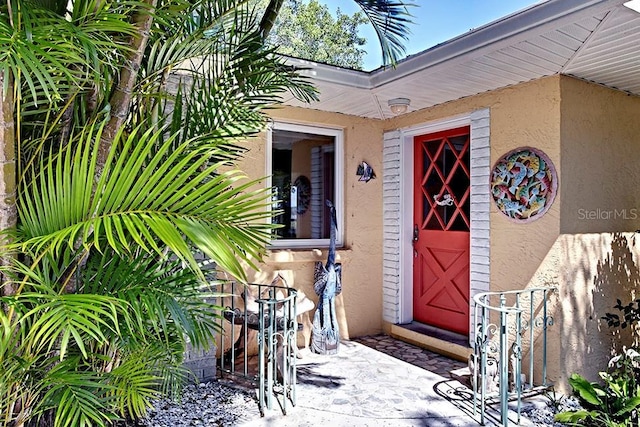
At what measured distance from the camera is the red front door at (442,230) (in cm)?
464

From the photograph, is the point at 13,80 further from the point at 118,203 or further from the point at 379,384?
the point at 379,384

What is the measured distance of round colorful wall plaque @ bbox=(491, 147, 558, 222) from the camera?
3.64m

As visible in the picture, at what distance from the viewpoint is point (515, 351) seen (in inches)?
128

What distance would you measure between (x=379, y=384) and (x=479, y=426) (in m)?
0.92

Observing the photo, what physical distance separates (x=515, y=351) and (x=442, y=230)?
1.81 meters

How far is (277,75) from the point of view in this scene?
8.89 ft

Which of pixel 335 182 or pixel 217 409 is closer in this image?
pixel 217 409

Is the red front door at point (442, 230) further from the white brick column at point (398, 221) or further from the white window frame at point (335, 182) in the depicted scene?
the white window frame at point (335, 182)

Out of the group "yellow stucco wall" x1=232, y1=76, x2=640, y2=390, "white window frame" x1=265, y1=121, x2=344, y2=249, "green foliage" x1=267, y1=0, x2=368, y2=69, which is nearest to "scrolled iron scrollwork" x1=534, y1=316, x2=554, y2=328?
"yellow stucco wall" x1=232, y1=76, x2=640, y2=390

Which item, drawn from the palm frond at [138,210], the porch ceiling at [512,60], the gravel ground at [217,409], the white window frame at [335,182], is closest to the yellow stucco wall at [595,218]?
the porch ceiling at [512,60]

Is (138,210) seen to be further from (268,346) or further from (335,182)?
(335,182)

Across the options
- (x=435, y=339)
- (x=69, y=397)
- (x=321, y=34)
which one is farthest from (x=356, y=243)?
(x=321, y=34)

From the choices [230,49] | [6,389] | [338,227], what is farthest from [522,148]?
[6,389]

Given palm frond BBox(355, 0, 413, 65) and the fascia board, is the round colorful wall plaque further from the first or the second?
palm frond BBox(355, 0, 413, 65)
